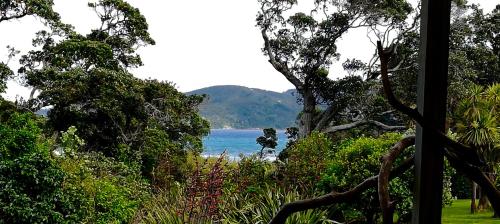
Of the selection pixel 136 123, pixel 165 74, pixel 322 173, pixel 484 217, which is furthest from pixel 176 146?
pixel 484 217

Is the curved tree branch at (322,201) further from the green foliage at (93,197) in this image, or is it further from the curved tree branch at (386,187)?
the green foliage at (93,197)

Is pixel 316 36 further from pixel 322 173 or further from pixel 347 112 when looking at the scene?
pixel 322 173

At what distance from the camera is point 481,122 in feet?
22.1

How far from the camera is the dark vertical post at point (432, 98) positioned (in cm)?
51

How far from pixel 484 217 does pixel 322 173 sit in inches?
125

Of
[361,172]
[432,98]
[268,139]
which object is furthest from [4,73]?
[432,98]

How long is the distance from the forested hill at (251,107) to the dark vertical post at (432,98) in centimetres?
961

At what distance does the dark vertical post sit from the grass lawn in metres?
6.05

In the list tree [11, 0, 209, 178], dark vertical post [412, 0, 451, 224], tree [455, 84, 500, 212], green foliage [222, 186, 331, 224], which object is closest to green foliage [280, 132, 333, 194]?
green foliage [222, 186, 331, 224]

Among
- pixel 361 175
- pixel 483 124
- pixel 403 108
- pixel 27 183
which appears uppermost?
pixel 483 124

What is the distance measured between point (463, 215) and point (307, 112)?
386 centimetres

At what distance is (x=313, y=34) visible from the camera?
10.1 metres

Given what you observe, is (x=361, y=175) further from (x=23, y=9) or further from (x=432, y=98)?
(x=23, y=9)

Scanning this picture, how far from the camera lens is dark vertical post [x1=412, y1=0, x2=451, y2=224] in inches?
20.3
